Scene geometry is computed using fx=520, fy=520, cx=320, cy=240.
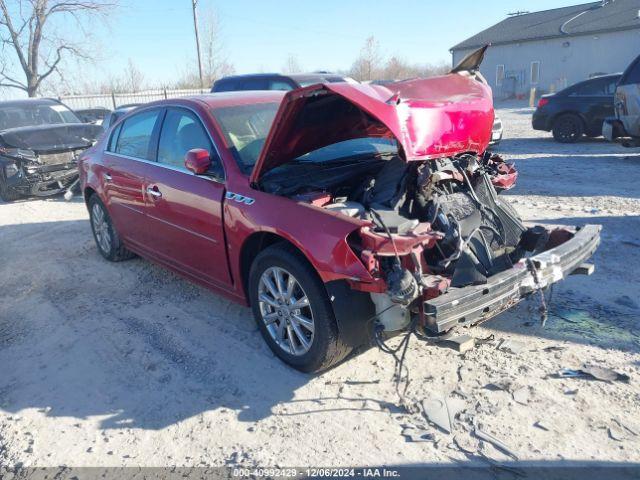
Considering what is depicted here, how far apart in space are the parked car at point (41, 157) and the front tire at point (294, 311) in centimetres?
764

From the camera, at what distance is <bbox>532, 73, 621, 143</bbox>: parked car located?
1227 centimetres

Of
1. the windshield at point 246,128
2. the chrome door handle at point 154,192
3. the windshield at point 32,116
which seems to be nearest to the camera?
the windshield at point 246,128

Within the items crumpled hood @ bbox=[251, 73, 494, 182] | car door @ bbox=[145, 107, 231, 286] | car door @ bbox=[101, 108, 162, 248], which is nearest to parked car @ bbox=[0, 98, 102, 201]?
car door @ bbox=[101, 108, 162, 248]

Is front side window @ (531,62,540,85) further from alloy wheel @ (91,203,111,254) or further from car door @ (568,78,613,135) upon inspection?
alloy wheel @ (91,203,111,254)

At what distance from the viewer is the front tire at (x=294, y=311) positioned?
317 cm

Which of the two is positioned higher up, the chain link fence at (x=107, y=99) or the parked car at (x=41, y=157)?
the chain link fence at (x=107, y=99)

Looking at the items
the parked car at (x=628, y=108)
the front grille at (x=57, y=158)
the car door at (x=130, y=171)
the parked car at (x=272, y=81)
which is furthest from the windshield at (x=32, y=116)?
the parked car at (x=628, y=108)

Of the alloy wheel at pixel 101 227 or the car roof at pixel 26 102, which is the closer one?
the alloy wheel at pixel 101 227

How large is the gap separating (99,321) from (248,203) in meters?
1.94

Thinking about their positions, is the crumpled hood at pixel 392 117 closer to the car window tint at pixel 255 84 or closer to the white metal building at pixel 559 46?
the car window tint at pixel 255 84

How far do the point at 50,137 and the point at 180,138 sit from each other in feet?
22.7

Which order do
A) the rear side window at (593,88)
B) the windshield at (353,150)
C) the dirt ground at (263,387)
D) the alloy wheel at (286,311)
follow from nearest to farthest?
the dirt ground at (263,387), the alloy wheel at (286,311), the windshield at (353,150), the rear side window at (593,88)

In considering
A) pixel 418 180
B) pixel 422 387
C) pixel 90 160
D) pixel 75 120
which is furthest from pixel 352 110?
pixel 75 120

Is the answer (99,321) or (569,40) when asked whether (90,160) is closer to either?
(99,321)
